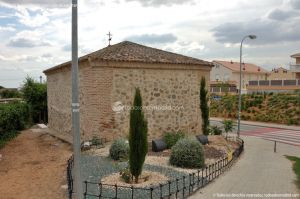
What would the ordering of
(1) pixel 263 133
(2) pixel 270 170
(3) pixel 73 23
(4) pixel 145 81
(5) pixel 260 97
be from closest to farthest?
(3) pixel 73 23
(2) pixel 270 170
(4) pixel 145 81
(1) pixel 263 133
(5) pixel 260 97

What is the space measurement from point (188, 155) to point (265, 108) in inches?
1331

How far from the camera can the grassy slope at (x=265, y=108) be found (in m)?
41.7

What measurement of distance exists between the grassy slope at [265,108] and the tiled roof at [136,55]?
23.4 m

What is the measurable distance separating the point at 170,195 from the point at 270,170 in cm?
726

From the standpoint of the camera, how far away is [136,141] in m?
11.2

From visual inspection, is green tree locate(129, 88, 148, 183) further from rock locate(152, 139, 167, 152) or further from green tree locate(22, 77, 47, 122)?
green tree locate(22, 77, 47, 122)

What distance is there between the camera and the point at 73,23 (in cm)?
659

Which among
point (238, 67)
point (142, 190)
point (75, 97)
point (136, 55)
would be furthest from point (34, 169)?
point (238, 67)

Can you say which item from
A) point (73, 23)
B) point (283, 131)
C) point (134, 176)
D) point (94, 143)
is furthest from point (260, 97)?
point (73, 23)

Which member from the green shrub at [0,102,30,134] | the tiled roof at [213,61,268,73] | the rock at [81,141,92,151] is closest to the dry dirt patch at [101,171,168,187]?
the rock at [81,141,92,151]

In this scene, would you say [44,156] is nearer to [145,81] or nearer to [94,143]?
[94,143]

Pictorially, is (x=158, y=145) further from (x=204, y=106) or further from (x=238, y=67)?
(x=238, y=67)

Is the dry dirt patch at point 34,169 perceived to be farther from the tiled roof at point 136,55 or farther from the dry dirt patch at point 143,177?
the tiled roof at point 136,55

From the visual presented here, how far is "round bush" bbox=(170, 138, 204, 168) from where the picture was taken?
14.0 m
